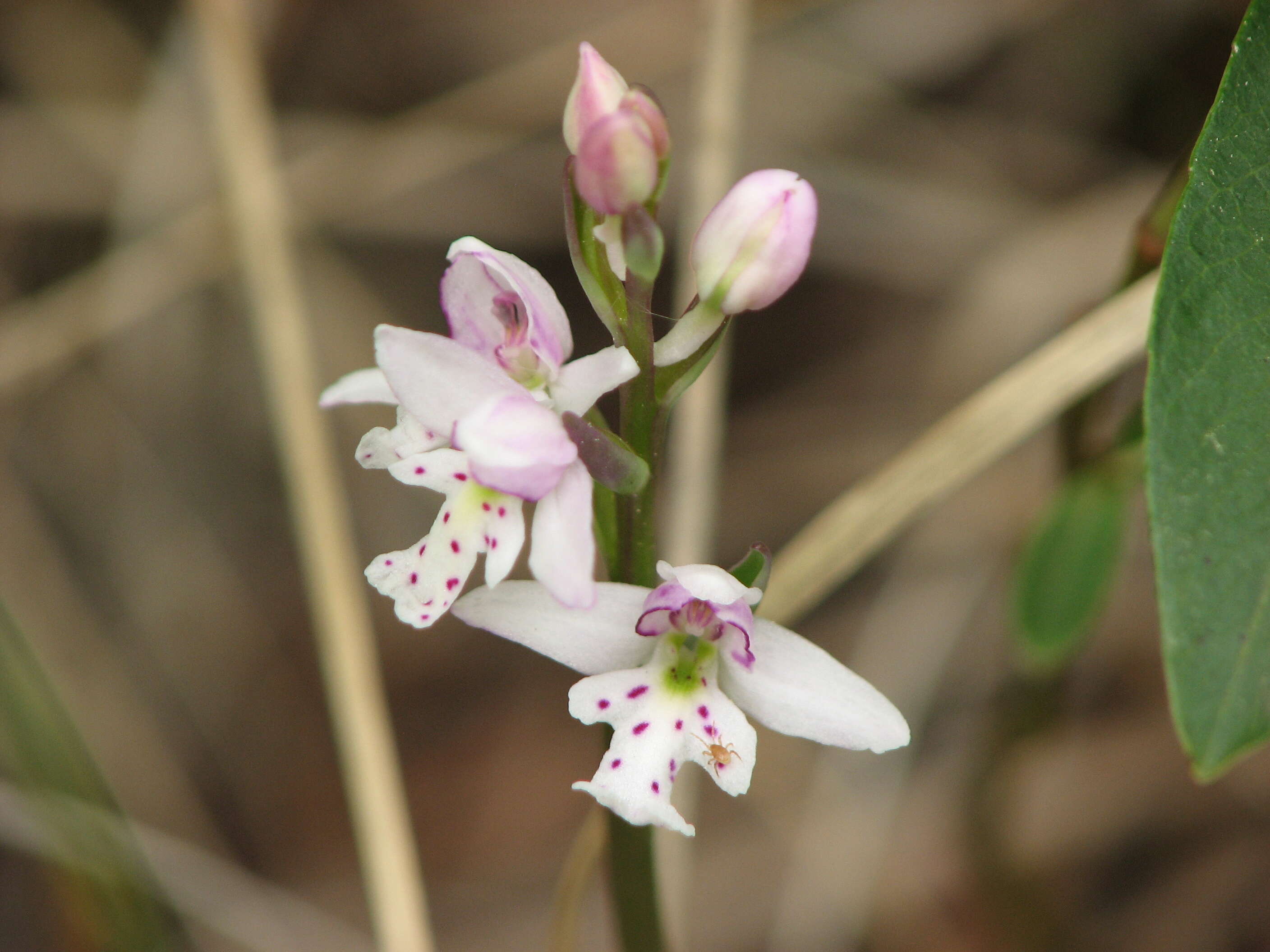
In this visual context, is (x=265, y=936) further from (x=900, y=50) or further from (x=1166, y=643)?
(x=900, y=50)

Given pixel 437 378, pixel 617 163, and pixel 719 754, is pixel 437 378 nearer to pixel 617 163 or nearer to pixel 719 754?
pixel 617 163

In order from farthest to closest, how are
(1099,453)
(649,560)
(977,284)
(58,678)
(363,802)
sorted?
(977,284) < (58,678) < (363,802) < (1099,453) < (649,560)

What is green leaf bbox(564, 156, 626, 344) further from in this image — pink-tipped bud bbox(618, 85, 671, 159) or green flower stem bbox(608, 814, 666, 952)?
green flower stem bbox(608, 814, 666, 952)

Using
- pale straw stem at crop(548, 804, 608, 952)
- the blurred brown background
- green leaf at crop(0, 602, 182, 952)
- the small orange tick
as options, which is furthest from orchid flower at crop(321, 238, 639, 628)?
the blurred brown background

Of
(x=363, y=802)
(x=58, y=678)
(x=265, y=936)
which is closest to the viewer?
(x=363, y=802)

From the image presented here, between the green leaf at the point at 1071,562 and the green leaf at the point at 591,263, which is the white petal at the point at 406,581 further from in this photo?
the green leaf at the point at 1071,562

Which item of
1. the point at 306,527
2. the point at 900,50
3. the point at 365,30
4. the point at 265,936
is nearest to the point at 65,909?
the point at 265,936
